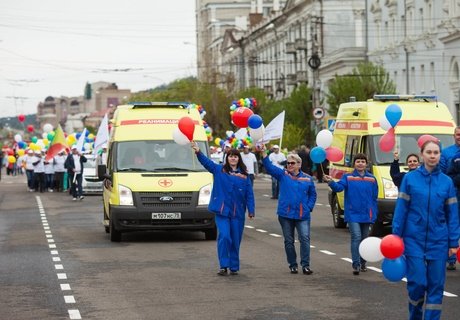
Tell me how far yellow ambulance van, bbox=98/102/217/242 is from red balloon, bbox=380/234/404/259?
12.1 m

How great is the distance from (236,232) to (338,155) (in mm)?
1665

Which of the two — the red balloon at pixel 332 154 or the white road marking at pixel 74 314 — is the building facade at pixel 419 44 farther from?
the white road marking at pixel 74 314

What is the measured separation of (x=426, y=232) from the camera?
10969 millimetres

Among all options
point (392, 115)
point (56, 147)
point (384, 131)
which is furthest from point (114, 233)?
point (56, 147)

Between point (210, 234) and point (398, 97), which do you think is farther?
point (398, 97)

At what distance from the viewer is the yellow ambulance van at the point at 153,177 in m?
22.7

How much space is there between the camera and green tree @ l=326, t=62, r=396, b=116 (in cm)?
6681

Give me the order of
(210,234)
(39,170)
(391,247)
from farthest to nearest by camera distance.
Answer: (39,170) → (210,234) → (391,247)

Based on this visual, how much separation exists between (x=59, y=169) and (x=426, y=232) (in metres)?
40.7

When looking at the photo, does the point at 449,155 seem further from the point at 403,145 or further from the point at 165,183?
the point at 403,145

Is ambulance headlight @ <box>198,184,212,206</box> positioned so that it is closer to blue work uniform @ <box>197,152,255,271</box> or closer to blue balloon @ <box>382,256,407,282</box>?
blue work uniform @ <box>197,152,255,271</box>

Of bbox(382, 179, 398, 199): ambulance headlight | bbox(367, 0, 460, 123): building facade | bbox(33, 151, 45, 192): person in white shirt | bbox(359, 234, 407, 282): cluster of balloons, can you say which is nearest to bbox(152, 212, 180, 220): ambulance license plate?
bbox(382, 179, 398, 199): ambulance headlight

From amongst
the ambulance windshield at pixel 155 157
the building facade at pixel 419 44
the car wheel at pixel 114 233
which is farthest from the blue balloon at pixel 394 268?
the building facade at pixel 419 44

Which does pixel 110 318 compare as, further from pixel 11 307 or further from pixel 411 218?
pixel 411 218
